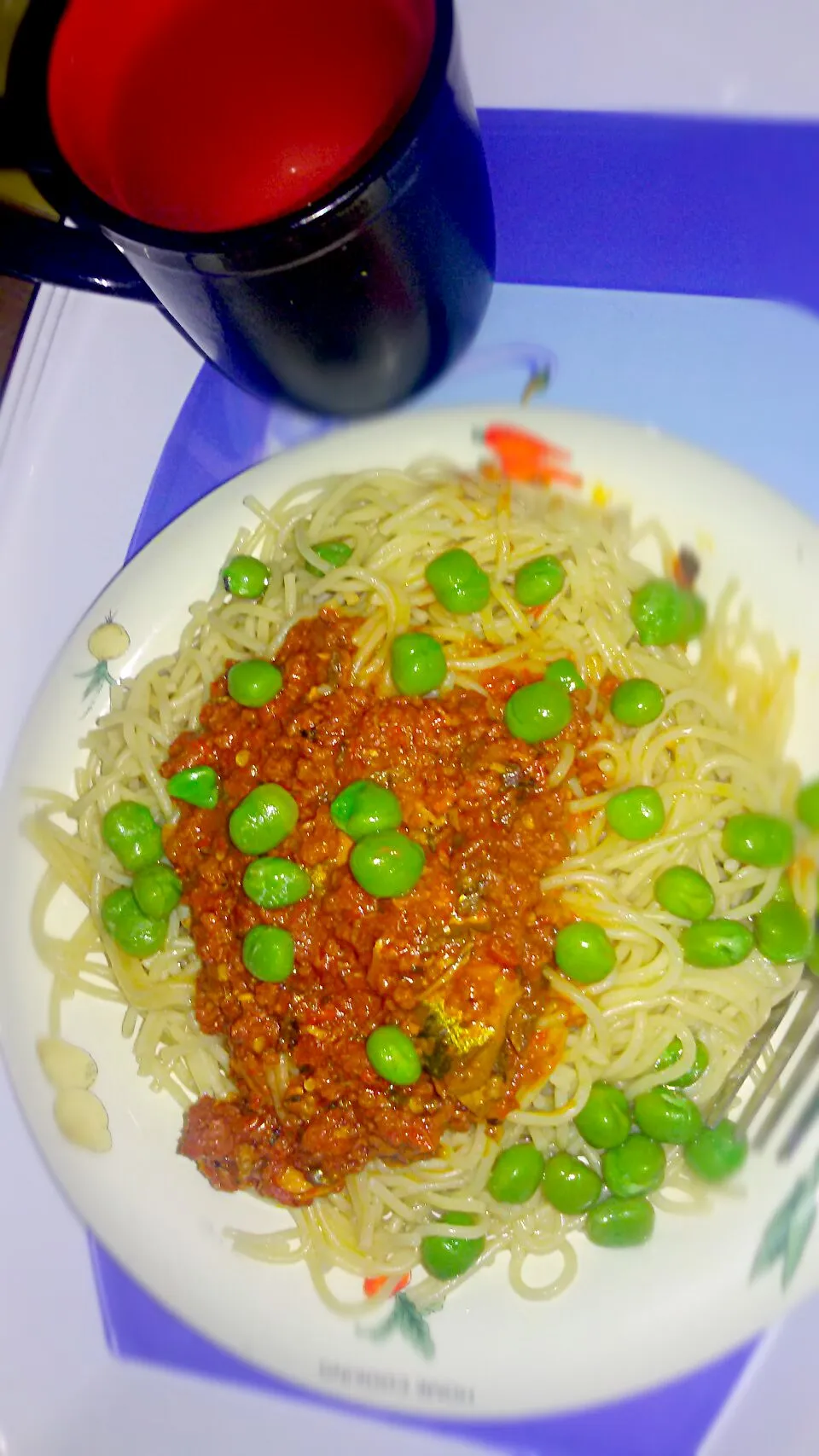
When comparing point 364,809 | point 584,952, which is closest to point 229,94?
point 364,809

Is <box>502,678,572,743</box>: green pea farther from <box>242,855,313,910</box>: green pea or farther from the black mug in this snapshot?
the black mug

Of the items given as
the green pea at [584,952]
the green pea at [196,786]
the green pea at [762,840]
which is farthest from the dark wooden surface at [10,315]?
the green pea at [762,840]

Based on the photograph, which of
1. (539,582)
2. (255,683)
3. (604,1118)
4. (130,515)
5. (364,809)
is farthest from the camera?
(130,515)

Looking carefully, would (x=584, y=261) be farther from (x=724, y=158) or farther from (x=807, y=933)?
(x=807, y=933)

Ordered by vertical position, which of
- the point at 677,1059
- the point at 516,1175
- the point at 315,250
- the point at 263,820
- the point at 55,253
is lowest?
the point at 516,1175

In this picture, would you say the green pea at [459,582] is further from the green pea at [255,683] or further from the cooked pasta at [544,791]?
the green pea at [255,683]

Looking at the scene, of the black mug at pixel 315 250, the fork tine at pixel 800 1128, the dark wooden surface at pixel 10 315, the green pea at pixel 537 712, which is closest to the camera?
the black mug at pixel 315 250

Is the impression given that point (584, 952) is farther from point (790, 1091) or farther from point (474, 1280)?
point (474, 1280)
